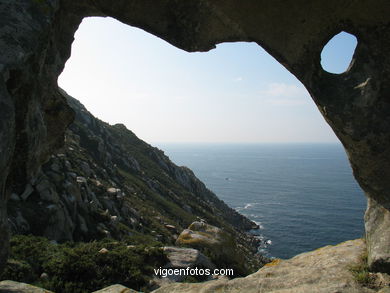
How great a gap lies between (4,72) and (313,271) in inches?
445

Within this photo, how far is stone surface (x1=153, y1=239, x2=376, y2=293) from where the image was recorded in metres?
9.16

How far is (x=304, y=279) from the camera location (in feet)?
32.3

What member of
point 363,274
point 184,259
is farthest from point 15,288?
point 363,274

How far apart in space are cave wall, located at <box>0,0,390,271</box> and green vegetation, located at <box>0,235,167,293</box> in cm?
478

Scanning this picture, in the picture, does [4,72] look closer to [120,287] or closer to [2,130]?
[2,130]

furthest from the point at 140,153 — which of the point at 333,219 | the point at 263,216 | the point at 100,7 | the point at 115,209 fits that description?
the point at 100,7

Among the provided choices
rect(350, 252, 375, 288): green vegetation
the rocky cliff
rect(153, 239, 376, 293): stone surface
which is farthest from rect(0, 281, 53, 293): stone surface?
the rocky cliff

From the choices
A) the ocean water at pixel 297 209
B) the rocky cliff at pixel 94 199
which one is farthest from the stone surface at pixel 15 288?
the ocean water at pixel 297 209

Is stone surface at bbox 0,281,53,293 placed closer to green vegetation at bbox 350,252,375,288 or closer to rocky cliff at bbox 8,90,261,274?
green vegetation at bbox 350,252,375,288

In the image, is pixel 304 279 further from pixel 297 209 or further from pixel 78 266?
pixel 297 209

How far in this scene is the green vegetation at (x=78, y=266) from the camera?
13.0 m

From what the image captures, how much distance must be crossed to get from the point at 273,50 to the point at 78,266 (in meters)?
13.0

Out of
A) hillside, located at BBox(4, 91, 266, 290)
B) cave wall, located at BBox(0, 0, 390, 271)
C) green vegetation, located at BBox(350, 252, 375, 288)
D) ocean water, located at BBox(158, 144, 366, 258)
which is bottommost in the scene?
ocean water, located at BBox(158, 144, 366, 258)

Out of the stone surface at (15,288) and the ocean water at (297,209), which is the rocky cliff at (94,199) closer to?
the stone surface at (15,288)
